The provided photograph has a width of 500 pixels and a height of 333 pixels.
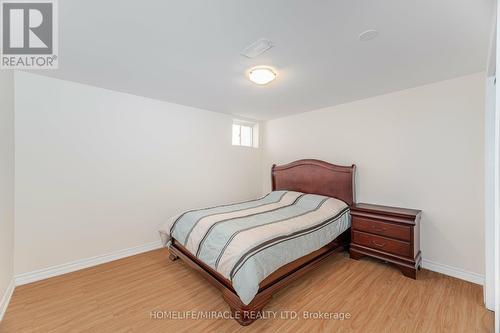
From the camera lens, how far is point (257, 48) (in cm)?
174

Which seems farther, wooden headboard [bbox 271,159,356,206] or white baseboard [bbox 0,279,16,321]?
wooden headboard [bbox 271,159,356,206]

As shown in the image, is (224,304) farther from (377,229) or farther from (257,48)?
(257,48)

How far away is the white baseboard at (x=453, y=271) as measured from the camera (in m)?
2.13

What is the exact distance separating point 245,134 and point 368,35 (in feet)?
10.5

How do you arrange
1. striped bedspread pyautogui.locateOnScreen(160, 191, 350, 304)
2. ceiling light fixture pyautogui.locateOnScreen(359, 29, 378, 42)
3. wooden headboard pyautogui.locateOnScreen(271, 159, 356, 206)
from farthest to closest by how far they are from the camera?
wooden headboard pyautogui.locateOnScreen(271, 159, 356, 206)
striped bedspread pyautogui.locateOnScreen(160, 191, 350, 304)
ceiling light fixture pyautogui.locateOnScreen(359, 29, 378, 42)

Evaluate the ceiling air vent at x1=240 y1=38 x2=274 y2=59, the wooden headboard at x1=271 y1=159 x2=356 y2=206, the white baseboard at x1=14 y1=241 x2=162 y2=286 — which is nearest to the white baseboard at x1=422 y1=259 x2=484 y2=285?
the wooden headboard at x1=271 y1=159 x2=356 y2=206

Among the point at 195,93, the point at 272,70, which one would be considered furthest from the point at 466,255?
the point at 195,93

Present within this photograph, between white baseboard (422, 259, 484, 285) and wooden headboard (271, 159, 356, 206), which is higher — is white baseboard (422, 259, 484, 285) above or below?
below

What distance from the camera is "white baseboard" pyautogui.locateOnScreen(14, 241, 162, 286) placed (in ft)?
6.94

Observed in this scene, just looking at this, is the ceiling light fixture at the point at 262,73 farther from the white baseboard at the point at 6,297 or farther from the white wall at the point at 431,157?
the white baseboard at the point at 6,297

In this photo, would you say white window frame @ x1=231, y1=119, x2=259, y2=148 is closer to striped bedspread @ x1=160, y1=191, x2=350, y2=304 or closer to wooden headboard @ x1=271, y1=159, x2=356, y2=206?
wooden headboard @ x1=271, y1=159, x2=356, y2=206

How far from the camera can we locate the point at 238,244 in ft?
5.71

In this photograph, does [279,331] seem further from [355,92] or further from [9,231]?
[355,92]

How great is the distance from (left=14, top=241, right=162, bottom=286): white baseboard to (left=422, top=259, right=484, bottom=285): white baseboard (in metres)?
3.69
